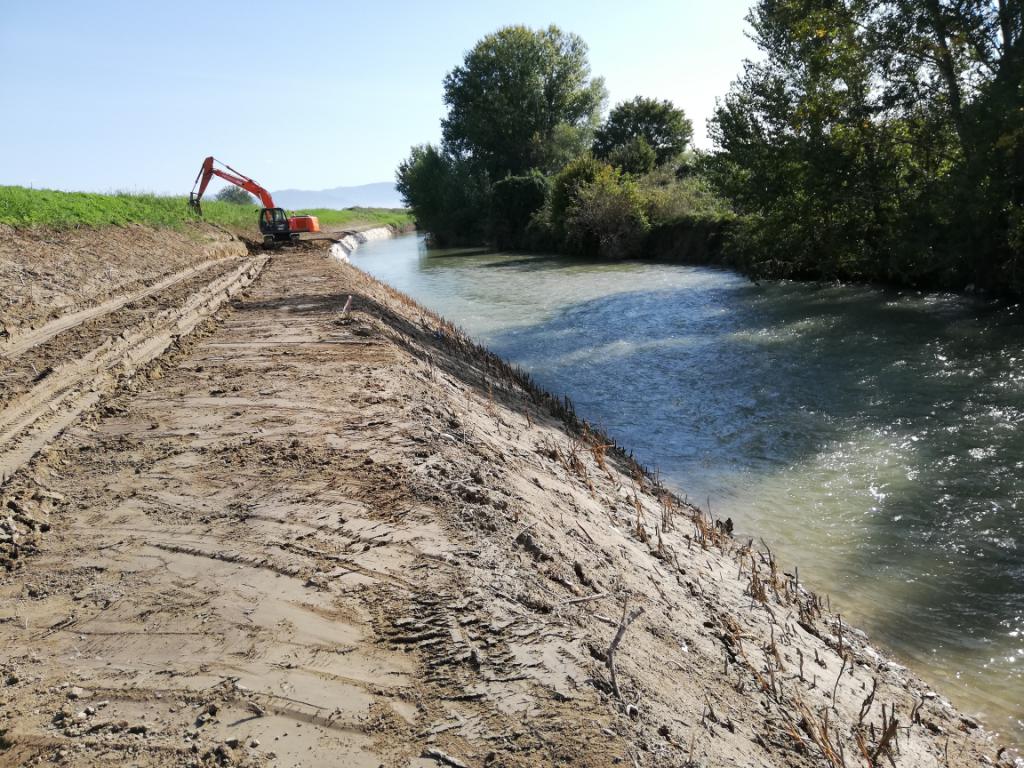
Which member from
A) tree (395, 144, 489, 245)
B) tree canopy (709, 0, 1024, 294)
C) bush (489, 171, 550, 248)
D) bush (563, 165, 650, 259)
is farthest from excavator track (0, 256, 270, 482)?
tree (395, 144, 489, 245)

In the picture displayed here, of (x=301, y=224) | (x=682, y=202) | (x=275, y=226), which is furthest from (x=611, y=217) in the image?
(x=275, y=226)

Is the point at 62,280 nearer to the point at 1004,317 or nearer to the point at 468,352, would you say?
the point at 468,352

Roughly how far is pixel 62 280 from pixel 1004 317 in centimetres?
2027

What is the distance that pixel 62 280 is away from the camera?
14312 millimetres

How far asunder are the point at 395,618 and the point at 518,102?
195 ft

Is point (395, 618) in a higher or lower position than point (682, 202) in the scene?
lower

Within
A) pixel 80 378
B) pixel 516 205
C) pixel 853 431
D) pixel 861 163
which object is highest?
pixel 516 205

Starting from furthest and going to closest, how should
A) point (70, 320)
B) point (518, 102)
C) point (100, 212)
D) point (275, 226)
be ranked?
point (518, 102)
point (275, 226)
point (100, 212)
point (70, 320)

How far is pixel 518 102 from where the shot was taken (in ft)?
187

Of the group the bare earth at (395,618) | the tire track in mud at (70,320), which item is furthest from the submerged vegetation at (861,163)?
the tire track in mud at (70,320)

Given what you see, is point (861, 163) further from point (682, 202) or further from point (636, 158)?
point (636, 158)

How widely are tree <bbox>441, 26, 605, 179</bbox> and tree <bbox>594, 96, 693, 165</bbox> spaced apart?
383 centimetres

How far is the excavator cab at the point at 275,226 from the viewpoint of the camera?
99.3 feet

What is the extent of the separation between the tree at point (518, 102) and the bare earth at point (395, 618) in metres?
52.9
